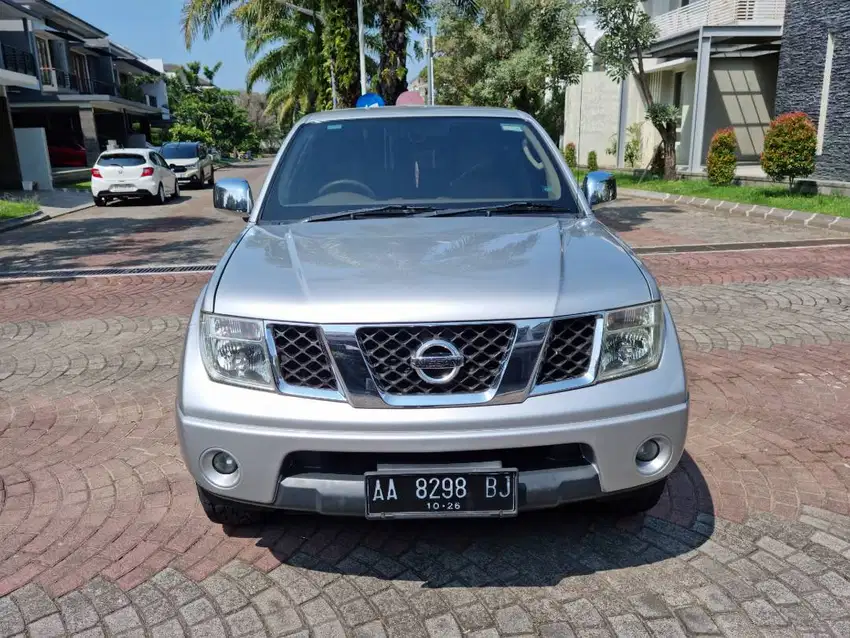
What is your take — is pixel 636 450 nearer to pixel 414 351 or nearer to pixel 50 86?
pixel 414 351

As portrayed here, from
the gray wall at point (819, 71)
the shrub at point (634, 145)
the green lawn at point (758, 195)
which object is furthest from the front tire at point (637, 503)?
the shrub at point (634, 145)

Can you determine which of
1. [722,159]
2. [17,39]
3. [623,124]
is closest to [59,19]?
[17,39]

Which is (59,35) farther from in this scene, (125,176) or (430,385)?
(430,385)

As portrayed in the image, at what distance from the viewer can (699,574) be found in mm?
2797

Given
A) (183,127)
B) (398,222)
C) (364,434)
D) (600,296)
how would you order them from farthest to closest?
1. (183,127)
2. (398,222)
3. (600,296)
4. (364,434)

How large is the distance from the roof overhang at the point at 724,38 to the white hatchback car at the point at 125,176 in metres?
15.1

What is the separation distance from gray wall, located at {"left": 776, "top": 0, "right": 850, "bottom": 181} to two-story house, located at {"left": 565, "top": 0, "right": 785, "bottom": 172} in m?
1.53

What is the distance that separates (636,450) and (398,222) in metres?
1.52

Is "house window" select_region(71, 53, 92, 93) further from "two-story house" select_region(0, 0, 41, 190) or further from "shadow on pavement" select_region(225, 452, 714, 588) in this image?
"shadow on pavement" select_region(225, 452, 714, 588)

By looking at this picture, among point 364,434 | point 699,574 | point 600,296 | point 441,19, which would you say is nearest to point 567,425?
point 600,296

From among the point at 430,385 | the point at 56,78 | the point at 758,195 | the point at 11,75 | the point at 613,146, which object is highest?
the point at 56,78

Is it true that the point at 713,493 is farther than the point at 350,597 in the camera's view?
Yes

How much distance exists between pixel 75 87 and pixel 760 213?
3688 centimetres

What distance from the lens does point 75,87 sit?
1537 inches
